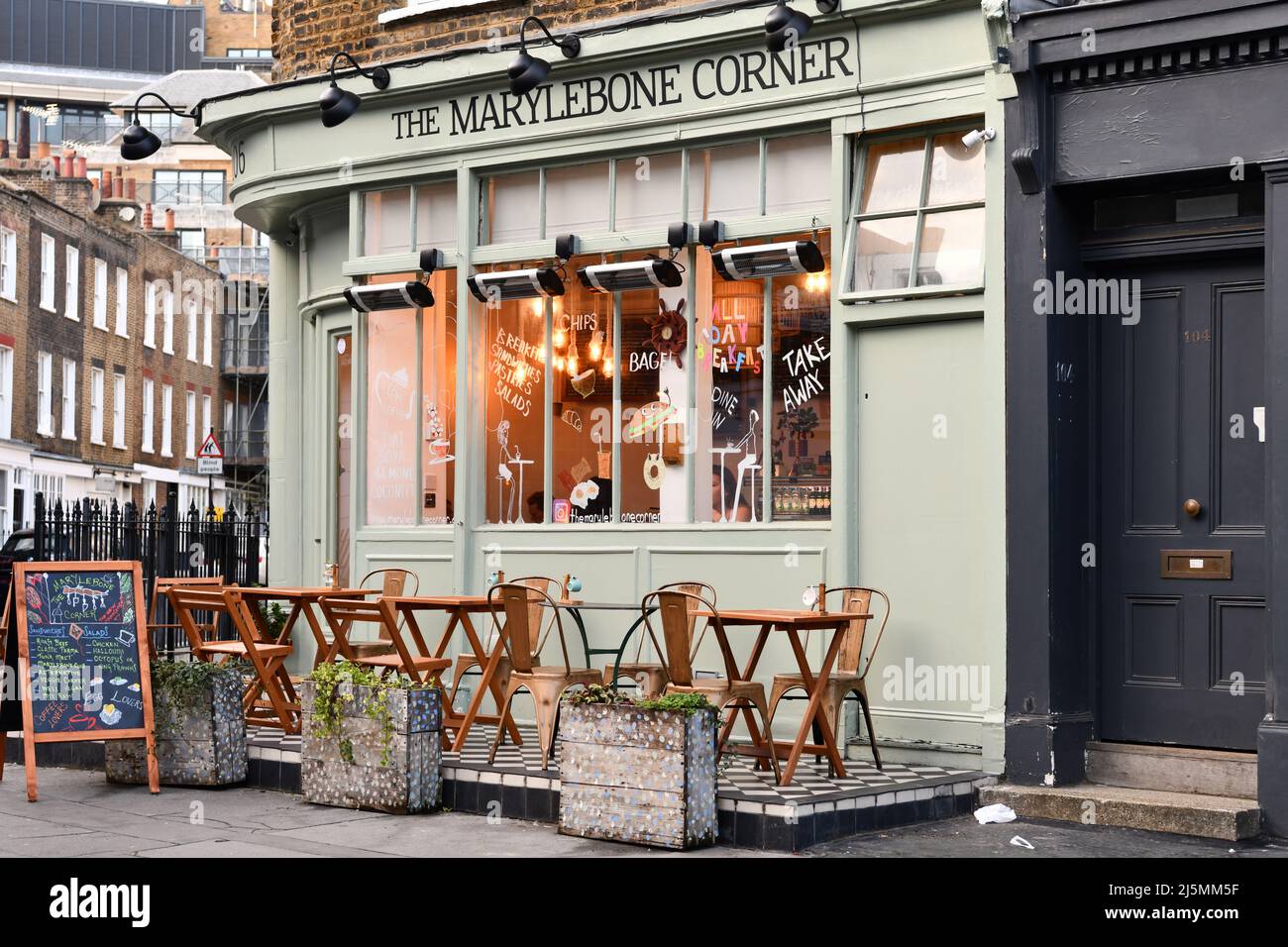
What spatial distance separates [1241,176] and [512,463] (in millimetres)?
5307

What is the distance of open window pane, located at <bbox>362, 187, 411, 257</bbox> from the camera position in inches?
468

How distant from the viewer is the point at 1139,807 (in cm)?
798

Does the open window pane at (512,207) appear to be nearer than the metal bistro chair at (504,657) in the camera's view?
No

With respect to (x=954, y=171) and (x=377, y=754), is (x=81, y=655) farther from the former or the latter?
(x=954, y=171)

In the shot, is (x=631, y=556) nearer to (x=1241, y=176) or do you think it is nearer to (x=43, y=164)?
(x=1241, y=176)

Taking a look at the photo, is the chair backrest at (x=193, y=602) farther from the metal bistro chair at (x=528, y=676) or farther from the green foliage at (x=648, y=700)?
the green foliage at (x=648, y=700)

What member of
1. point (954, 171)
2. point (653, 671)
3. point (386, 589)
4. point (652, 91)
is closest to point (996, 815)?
point (653, 671)

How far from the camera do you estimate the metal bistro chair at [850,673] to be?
8.77 meters

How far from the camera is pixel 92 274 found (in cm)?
4038

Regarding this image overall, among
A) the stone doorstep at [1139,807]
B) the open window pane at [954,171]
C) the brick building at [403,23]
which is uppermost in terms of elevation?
the brick building at [403,23]

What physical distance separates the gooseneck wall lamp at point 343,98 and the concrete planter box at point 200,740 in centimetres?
404

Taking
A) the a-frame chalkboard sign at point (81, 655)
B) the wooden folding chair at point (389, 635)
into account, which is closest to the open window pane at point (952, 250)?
the wooden folding chair at point (389, 635)

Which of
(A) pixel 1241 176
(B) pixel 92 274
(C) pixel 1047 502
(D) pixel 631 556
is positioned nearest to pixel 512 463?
(D) pixel 631 556

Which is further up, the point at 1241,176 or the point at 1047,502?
the point at 1241,176
